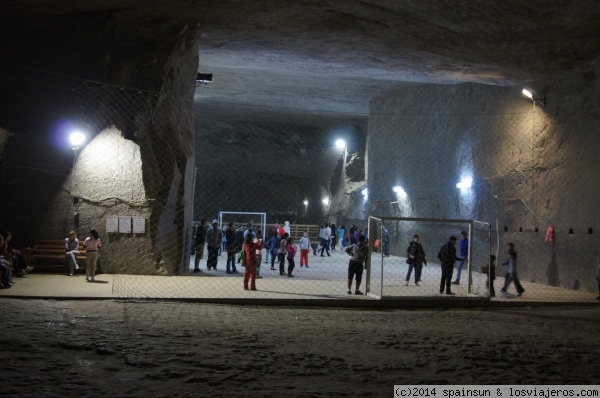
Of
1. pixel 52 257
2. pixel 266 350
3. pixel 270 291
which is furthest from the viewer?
pixel 52 257

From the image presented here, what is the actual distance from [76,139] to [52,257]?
9.60 ft

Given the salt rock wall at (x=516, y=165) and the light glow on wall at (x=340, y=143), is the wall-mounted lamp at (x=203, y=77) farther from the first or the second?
the light glow on wall at (x=340, y=143)

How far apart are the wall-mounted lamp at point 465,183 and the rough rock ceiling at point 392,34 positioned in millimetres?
3277

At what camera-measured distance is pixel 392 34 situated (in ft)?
46.1

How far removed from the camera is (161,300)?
11047 mm

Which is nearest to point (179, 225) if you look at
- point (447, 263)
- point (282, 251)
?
point (282, 251)

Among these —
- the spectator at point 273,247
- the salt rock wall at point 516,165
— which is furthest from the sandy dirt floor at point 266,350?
the spectator at point 273,247

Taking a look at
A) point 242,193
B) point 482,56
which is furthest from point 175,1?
point 242,193

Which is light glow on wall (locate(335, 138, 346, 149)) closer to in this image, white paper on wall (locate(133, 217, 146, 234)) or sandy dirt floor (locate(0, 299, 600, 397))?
white paper on wall (locate(133, 217, 146, 234))

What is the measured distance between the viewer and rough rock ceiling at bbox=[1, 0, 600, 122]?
40.5 ft

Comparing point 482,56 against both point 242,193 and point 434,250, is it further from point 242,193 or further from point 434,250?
point 242,193

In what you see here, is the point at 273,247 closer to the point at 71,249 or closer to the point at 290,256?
the point at 290,256

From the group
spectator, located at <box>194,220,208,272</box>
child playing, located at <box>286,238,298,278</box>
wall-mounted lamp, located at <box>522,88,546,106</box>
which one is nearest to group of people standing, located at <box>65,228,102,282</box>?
spectator, located at <box>194,220,208,272</box>

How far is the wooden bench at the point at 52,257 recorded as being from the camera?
13891mm
